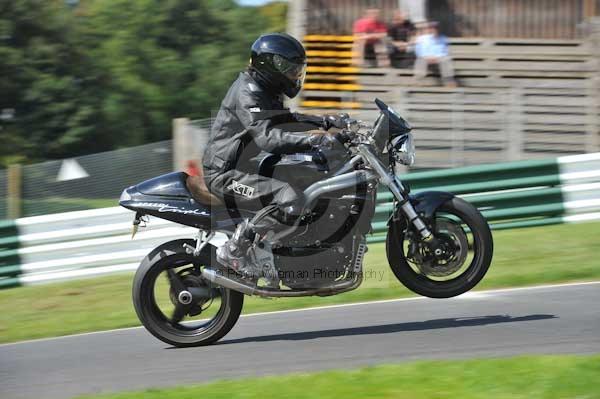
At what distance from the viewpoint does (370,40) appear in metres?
15.4

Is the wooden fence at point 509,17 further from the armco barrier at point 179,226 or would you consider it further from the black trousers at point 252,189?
the black trousers at point 252,189

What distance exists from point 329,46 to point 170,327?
10920mm

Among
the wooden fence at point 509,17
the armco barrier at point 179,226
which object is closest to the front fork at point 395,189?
the armco barrier at point 179,226

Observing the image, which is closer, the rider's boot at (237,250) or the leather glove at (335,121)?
the leather glove at (335,121)

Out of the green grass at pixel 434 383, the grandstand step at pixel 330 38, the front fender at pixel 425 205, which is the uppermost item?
the grandstand step at pixel 330 38

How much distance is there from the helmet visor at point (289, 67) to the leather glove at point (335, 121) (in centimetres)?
35

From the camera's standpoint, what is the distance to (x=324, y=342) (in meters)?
6.50

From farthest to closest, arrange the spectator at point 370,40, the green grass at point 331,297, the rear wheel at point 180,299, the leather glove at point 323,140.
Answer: the spectator at point 370,40, the green grass at point 331,297, the rear wheel at point 180,299, the leather glove at point 323,140

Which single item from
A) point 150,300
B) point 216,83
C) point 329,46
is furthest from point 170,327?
point 216,83

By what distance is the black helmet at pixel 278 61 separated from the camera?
252 inches

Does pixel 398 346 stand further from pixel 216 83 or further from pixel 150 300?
pixel 216 83

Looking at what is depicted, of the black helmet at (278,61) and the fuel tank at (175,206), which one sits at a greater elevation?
the black helmet at (278,61)

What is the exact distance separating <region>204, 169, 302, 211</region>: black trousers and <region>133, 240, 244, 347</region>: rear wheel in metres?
0.44

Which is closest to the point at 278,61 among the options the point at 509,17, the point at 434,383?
the point at 434,383
